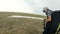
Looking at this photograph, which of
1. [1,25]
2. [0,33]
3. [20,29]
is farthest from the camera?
[1,25]

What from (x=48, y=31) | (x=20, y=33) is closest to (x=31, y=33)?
(x=20, y=33)

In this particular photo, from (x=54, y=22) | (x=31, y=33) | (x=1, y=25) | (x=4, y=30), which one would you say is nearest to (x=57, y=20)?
(x=54, y=22)

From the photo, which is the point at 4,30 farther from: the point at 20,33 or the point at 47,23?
the point at 47,23

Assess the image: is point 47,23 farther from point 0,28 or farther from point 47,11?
point 0,28

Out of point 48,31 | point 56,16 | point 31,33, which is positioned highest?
point 56,16

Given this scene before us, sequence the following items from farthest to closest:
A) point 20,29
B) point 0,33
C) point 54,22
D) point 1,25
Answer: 1. point 1,25
2. point 20,29
3. point 0,33
4. point 54,22

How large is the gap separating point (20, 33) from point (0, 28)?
3.79 metres

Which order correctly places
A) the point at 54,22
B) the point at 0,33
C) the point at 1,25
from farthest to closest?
the point at 1,25 → the point at 0,33 → the point at 54,22

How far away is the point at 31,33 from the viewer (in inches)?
1004

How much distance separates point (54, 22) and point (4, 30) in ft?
63.3

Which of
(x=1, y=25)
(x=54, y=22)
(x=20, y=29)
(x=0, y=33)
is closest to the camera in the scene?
(x=54, y=22)

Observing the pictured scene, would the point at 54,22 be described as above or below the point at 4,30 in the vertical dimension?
above

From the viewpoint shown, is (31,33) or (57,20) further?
(31,33)

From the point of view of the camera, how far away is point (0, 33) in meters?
25.4
